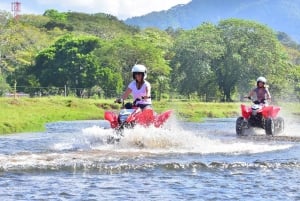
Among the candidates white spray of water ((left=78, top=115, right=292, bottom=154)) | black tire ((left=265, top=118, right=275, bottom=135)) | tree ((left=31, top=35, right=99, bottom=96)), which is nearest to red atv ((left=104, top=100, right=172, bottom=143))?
white spray of water ((left=78, top=115, right=292, bottom=154))

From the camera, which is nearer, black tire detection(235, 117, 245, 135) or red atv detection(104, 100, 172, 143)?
red atv detection(104, 100, 172, 143)

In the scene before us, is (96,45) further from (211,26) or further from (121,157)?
(121,157)

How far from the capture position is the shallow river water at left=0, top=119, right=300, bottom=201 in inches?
419

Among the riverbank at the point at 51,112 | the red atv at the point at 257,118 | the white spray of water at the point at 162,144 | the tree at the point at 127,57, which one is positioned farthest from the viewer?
the tree at the point at 127,57

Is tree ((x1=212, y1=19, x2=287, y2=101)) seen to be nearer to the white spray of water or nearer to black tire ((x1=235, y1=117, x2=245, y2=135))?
black tire ((x1=235, y1=117, x2=245, y2=135))

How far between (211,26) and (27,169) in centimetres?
7240

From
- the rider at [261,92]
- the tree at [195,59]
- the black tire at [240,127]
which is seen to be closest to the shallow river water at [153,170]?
the black tire at [240,127]

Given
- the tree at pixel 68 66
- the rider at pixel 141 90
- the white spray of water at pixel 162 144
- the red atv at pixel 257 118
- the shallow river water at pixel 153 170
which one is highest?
the tree at pixel 68 66

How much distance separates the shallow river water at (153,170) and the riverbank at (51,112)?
10.2 meters

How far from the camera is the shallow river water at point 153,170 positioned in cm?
1063

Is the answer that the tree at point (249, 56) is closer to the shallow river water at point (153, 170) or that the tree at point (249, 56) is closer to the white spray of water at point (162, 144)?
the white spray of water at point (162, 144)

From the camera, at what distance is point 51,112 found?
135 ft

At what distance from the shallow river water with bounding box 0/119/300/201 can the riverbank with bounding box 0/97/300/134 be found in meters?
10.2

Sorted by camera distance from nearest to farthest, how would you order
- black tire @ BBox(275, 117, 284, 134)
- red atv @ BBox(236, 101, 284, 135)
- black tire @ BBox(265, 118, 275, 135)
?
red atv @ BBox(236, 101, 284, 135) → black tire @ BBox(265, 118, 275, 135) → black tire @ BBox(275, 117, 284, 134)
